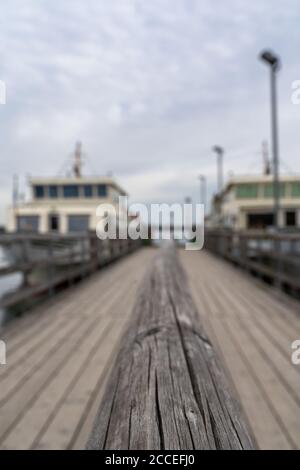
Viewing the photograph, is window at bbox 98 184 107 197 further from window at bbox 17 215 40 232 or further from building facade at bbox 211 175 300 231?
building facade at bbox 211 175 300 231

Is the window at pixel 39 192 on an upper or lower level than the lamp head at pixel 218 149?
lower

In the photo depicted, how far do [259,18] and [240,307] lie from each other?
3.65 meters

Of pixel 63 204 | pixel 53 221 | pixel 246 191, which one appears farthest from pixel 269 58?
pixel 246 191

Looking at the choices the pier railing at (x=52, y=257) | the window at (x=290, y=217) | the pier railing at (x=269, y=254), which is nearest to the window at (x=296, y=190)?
the window at (x=290, y=217)

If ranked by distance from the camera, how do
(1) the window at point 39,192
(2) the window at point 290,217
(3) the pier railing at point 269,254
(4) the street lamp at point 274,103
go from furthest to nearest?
1. (1) the window at point 39,192
2. (2) the window at point 290,217
3. (4) the street lamp at point 274,103
4. (3) the pier railing at point 269,254

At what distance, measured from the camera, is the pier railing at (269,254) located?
19.5ft

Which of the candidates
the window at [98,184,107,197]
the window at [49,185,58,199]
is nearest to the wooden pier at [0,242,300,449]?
the window at [98,184,107,197]

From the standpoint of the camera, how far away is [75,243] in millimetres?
8375

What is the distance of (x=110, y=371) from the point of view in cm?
254

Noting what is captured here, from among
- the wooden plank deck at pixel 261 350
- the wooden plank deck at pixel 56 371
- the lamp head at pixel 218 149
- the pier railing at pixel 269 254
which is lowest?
the wooden plank deck at pixel 261 350

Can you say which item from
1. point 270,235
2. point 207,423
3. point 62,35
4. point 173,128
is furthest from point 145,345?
point 173,128

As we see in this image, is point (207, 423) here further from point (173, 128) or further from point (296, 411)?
point (173, 128)

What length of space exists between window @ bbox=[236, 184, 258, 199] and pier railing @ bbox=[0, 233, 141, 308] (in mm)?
13085

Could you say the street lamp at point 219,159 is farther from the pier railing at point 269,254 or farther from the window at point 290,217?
the pier railing at point 269,254
